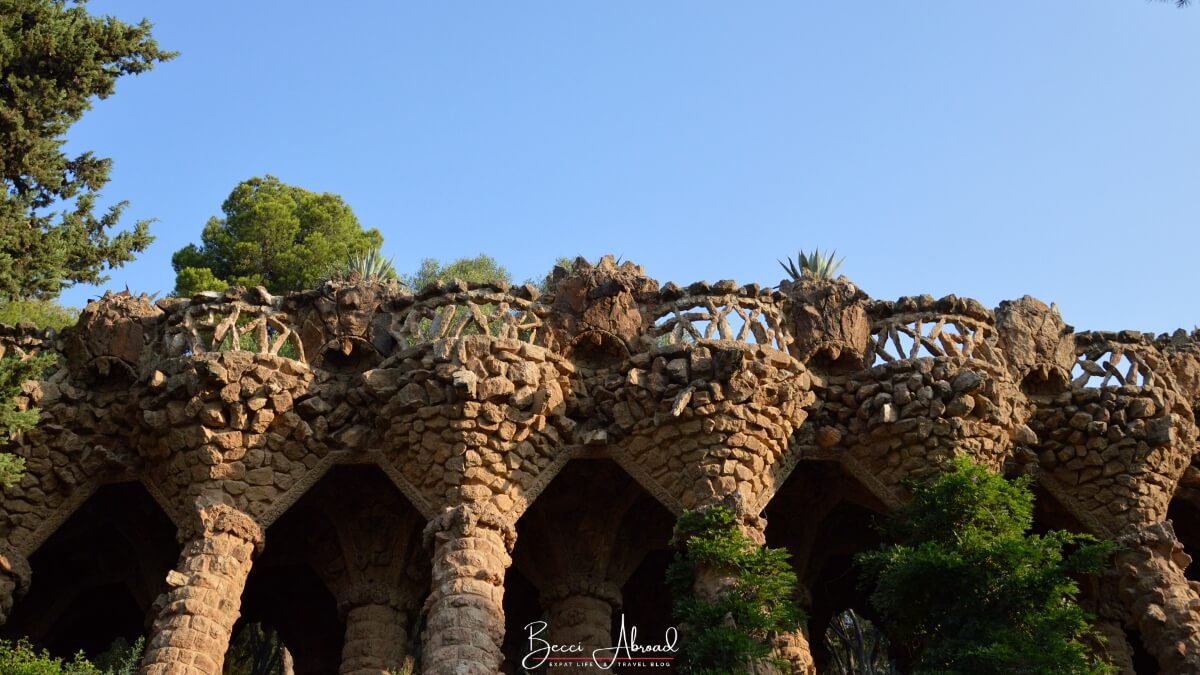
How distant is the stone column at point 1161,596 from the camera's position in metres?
12.8

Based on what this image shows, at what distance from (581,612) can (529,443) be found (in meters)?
2.04

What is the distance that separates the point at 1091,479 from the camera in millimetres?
14016

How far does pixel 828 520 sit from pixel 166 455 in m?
7.23

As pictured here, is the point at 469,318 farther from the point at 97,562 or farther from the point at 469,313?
the point at 97,562

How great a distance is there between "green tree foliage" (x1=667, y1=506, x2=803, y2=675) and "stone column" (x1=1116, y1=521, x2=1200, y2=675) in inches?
141

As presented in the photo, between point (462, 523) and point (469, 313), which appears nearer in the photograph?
point (462, 523)

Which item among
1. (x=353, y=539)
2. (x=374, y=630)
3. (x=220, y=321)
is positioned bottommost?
(x=374, y=630)

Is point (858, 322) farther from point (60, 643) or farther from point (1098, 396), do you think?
point (60, 643)

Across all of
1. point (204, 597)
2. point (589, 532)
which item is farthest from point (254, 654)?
point (204, 597)

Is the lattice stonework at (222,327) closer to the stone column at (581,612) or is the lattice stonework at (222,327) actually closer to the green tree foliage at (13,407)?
the green tree foliage at (13,407)

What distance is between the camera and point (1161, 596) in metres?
13.1

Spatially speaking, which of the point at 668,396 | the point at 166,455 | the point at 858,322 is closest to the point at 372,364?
the point at 166,455

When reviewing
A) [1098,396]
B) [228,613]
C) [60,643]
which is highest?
[1098,396]

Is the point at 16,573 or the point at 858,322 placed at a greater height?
the point at 858,322
